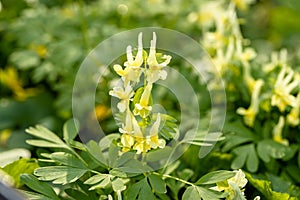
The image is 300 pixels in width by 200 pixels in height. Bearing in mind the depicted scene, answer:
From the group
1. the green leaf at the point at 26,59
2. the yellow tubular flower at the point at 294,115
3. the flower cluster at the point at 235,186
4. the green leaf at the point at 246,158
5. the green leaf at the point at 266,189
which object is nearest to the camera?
the flower cluster at the point at 235,186

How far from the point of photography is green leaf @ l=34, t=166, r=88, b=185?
3.12 ft

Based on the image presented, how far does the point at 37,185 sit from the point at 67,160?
7 cm

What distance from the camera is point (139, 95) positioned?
0.98 meters

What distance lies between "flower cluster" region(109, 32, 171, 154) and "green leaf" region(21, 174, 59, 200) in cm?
14

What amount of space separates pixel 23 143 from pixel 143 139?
650 millimetres

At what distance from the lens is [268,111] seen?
1.34m

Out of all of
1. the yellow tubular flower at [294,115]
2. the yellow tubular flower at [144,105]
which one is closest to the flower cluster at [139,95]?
the yellow tubular flower at [144,105]

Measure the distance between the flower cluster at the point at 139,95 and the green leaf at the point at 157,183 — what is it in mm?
50

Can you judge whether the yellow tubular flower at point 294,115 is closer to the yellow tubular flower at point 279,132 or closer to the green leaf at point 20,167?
the yellow tubular flower at point 279,132

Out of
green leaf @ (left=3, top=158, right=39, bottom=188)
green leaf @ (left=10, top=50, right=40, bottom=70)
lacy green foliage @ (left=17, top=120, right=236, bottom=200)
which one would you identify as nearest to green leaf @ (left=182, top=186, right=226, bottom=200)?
lacy green foliage @ (left=17, top=120, right=236, bottom=200)

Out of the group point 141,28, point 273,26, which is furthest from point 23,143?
point 273,26

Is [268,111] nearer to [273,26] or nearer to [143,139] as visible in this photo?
[143,139]

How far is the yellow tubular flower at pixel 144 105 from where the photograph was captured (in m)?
0.96

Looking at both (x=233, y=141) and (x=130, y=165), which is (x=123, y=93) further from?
(x=233, y=141)
